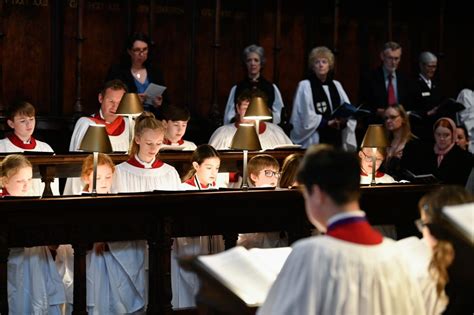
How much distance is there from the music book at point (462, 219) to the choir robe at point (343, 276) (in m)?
0.27

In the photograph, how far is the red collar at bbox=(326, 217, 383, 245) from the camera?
3459mm

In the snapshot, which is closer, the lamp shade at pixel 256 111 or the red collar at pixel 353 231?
the red collar at pixel 353 231

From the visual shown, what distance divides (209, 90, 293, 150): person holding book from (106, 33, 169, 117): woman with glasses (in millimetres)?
642

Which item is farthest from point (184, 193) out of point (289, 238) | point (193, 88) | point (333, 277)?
point (193, 88)

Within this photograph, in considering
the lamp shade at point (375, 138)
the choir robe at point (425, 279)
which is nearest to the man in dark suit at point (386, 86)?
the lamp shade at point (375, 138)

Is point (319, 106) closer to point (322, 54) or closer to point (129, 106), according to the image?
point (322, 54)

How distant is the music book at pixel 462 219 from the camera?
3.62 meters

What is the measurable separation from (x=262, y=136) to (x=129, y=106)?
6.84 feet

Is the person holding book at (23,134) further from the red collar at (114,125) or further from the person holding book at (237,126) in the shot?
the person holding book at (237,126)

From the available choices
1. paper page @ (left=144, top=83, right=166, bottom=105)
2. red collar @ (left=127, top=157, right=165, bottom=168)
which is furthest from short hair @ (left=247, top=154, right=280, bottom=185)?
paper page @ (left=144, top=83, right=166, bottom=105)

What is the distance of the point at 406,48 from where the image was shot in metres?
12.5

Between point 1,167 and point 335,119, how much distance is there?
4.40 metres

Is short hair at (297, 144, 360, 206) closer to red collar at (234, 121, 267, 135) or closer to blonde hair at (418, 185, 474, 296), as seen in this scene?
blonde hair at (418, 185, 474, 296)

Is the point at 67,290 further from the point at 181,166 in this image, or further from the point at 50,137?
the point at 50,137
